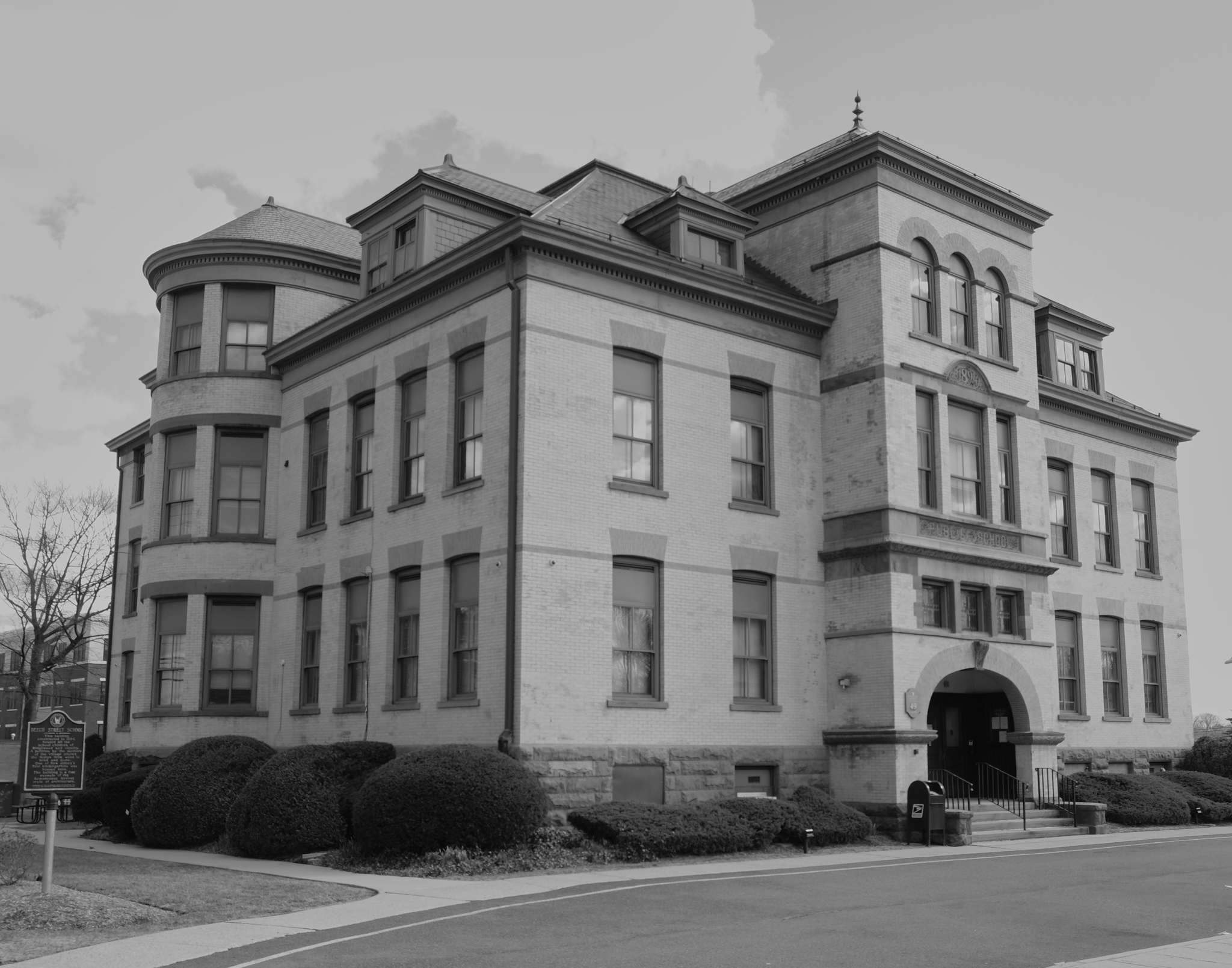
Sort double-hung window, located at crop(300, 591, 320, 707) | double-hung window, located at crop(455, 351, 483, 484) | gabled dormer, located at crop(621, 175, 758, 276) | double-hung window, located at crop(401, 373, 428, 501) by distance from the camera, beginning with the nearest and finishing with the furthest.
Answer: double-hung window, located at crop(455, 351, 483, 484)
double-hung window, located at crop(401, 373, 428, 501)
gabled dormer, located at crop(621, 175, 758, 276)
double-hung window, located at crop(300, 591, 320, 707)

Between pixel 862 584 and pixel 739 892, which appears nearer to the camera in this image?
pixel 739 892

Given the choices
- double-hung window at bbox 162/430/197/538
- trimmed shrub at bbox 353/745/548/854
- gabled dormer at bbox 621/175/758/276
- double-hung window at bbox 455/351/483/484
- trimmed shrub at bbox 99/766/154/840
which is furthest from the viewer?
double-hung window at bbox 162/430/197/538

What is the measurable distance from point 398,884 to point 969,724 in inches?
642

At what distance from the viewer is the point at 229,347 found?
30562 mm

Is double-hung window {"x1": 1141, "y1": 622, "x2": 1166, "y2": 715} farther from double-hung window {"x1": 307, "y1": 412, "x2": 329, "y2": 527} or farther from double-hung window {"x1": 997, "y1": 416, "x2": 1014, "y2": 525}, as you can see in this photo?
double-hung window {"x1": 307, "y1": 412, "x2": 329, "y2": 527}

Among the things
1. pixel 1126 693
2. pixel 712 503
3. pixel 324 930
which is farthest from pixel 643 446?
pixel 1126 693

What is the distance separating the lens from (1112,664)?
3475 cm

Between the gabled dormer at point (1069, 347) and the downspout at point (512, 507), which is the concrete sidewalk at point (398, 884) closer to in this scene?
the downspout at point (512, 507)

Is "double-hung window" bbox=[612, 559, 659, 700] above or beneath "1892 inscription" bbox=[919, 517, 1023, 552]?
beneath

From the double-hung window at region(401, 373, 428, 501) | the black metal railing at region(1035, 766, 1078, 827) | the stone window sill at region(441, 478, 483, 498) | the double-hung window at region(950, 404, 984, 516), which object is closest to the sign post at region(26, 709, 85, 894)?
the stone window sill at region(441, 478, 483, 498)

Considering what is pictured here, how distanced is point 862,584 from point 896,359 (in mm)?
4619

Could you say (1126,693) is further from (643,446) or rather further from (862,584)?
(643,446)

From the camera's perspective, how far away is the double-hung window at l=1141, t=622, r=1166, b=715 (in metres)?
35.4

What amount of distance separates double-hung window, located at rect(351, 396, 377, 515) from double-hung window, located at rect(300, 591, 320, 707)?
2327 millimetres
